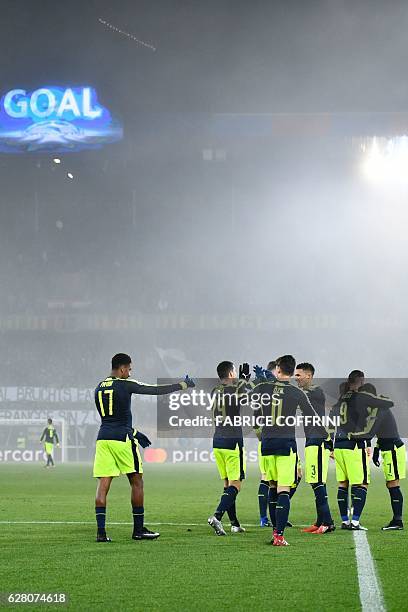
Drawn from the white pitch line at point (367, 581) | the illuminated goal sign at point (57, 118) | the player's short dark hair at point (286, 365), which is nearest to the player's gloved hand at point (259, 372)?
the player's short dark hair at point (286, 365)

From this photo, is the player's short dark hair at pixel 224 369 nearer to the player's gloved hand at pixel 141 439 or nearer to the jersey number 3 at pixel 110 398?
the player's gloved hand at pixel 141 439

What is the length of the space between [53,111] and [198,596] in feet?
178

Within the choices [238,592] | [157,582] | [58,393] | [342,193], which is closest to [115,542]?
[157,582]

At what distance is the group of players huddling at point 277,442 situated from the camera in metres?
11.7

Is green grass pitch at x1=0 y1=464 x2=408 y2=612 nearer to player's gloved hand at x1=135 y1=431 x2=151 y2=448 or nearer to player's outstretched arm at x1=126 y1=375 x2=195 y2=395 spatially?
player's gloved hand at x1=135 y1=431 x2=151 y2=448

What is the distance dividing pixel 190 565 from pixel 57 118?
52269mm

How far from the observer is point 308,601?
7531 mm

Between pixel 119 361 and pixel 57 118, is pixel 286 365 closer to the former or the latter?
pixel 119 361

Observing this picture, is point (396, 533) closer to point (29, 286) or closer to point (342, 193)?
point (342, 193)

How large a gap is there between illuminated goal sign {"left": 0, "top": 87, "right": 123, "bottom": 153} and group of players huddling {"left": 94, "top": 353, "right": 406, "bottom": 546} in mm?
46920

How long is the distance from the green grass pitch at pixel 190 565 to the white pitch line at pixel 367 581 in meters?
0.08

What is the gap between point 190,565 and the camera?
9672mm

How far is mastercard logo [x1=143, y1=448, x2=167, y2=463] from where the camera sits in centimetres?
5338

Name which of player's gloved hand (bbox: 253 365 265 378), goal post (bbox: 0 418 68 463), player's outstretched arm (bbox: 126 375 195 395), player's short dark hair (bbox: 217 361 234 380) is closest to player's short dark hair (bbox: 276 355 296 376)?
player's gloved hand (bbox: 253 365 265 378)
